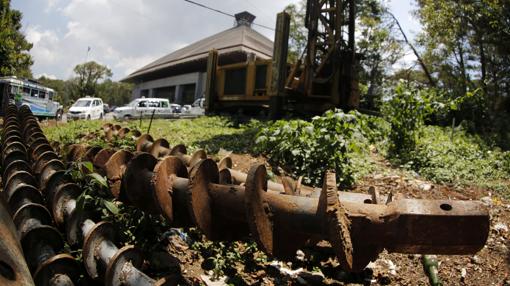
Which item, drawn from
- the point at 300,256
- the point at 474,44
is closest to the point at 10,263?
the point at 300,256

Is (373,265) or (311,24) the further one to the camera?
(311,24)

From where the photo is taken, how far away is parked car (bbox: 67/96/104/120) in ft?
76.4

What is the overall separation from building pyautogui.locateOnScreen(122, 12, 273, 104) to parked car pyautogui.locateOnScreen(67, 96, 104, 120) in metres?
6.93

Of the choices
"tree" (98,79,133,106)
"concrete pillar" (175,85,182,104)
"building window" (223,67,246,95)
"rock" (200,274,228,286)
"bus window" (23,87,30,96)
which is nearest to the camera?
"rock" (200,274,228,286)

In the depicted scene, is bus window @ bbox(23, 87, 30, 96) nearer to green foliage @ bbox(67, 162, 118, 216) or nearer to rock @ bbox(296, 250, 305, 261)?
green foliage @ bbox(67, 162, 118, 216)

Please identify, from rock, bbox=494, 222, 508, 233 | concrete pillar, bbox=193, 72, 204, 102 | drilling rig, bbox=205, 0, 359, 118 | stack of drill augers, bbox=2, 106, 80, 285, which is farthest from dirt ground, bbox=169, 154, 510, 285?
concrete pillar, bbox=193, 72, 204, 102

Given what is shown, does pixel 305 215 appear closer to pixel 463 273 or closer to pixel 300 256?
pixel 300 256

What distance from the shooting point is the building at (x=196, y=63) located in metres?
24.7

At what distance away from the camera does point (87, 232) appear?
2.08m

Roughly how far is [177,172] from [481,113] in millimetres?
14793

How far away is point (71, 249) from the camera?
2172mm

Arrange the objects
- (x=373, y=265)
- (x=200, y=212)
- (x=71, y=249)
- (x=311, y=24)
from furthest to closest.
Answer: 1. (x=311, y=24)
2. (x=373, y=265)
3. (x=71, y=249)
4. (x=200, y=212)

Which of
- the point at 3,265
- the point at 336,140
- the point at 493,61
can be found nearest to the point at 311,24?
the point at 336,140

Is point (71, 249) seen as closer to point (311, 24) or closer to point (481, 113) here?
point (311, 24)
